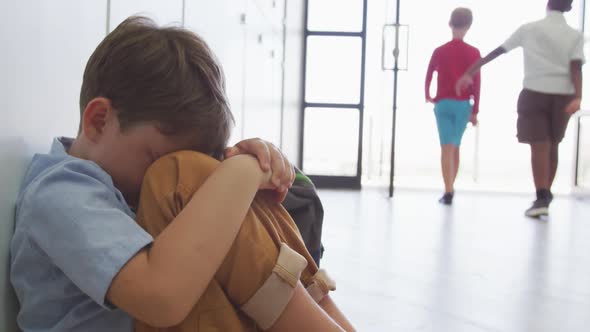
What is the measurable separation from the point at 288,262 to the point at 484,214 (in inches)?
128

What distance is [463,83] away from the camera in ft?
13.0

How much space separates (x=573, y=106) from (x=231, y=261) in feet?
10.2

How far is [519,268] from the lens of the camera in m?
2.05

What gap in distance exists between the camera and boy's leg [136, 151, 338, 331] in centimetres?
73

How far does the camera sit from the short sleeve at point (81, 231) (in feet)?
2.12

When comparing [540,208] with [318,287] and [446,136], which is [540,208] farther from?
[318,287]

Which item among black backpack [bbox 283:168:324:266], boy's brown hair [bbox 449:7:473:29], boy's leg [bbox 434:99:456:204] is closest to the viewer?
black backpack [bbox 283:168:324:266]

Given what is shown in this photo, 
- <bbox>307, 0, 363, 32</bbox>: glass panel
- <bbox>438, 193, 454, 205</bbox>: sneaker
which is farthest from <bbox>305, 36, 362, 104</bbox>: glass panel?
<bbox>438, 193, 454, 205</bbox>: sneaker

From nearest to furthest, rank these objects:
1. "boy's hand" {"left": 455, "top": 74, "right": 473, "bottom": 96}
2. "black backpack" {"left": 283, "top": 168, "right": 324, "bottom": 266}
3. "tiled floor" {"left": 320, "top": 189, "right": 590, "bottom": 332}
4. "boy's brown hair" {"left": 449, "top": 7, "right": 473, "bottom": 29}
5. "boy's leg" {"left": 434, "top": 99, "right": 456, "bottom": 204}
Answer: "black backpack" {"left": 283, "top": 168, "right": 324, "bottom": 266} → "tiled floor" {"left": 320, "top": 189, "right": 590, "bottom": 332} → "boy's hand" {"left": 455, "top": 74, "right": 473, "bottom": 96} → "boy's brown hair" {"left": 449, "top": 7, "right": 473, "bottom": 29} → "boy's leg" {"left": 434, "top": 99, "right": 456, "bottom": 204}

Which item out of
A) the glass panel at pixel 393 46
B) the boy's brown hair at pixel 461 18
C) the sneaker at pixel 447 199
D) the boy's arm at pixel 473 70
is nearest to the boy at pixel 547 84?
the boy's arm at pixel 473 70

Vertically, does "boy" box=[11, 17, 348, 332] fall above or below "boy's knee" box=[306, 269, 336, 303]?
above

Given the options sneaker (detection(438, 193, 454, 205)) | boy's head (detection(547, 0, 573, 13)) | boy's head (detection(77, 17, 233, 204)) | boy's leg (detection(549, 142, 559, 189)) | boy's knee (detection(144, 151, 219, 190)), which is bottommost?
sneaker (detection(438, 193, 454, 205))

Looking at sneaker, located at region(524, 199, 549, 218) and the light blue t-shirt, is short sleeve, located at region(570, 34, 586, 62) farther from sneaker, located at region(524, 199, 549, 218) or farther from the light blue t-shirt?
the light blue t-shirt

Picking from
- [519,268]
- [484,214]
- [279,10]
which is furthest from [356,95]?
[519,268]
